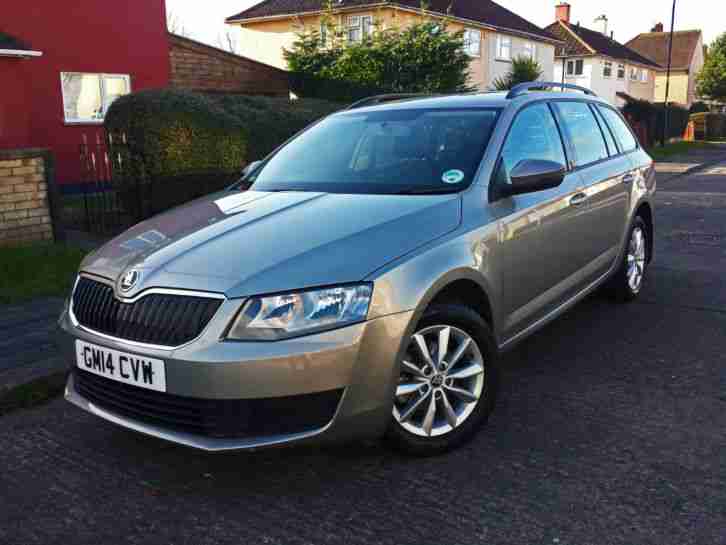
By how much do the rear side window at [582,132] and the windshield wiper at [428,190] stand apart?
153cm

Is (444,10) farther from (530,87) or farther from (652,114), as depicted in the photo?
(530,87)

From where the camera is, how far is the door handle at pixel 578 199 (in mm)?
4566

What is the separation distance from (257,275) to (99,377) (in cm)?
92

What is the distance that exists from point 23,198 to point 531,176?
611 cm

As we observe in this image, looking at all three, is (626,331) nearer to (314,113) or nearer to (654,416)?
(654,416)

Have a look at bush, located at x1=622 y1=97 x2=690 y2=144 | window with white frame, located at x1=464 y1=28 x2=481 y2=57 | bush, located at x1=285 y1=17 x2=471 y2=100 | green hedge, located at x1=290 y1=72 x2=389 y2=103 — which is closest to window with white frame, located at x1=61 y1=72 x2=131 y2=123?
green hedge, located at x1=290 y1=72 x2=389 y2=103

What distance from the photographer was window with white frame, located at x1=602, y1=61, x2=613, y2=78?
49516mm

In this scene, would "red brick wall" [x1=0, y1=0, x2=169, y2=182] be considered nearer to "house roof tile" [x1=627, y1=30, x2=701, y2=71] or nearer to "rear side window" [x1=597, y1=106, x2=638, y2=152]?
"rear side window" [x1=597, y1=106, x2=638, y2=152]

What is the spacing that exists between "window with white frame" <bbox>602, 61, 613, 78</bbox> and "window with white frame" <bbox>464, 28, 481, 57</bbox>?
20.6 meters

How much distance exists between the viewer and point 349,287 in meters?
2.91

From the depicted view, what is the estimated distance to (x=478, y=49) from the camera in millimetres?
32406

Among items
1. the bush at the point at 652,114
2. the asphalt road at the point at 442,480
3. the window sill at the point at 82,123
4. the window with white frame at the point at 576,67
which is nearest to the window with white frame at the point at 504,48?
the bush at the point at 652,114

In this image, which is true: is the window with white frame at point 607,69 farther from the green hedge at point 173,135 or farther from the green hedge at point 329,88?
the green hedge at point 173,135

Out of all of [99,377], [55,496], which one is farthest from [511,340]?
[55,496]
